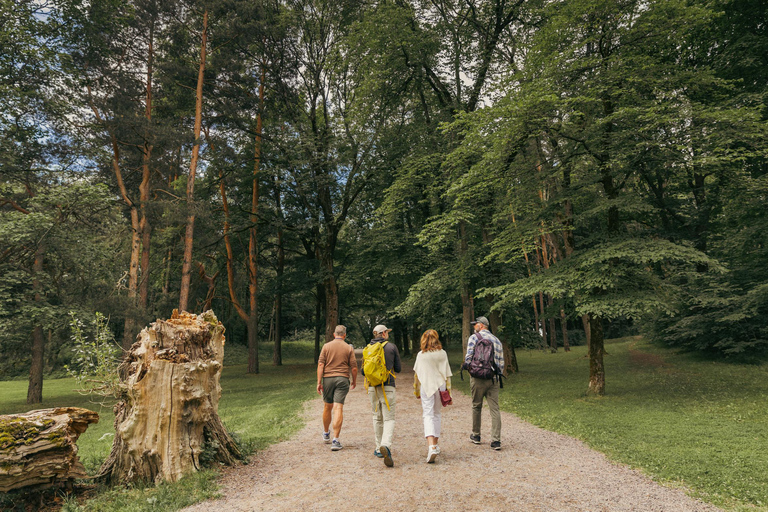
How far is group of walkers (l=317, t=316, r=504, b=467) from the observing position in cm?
623

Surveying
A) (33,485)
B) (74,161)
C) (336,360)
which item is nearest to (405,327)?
(74,161)

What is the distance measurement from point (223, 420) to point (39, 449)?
6777 mm

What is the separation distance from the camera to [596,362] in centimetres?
1196

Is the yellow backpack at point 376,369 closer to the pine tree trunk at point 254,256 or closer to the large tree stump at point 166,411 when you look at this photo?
the large tree stump at point 166,411

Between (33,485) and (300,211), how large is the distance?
22006 mm

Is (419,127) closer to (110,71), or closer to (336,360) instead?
(110,71)

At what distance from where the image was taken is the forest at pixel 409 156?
10891 millimetres

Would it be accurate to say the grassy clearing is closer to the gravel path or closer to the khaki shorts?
the gravel path

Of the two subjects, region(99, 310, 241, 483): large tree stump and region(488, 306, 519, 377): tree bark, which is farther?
region(488, 306, 519, 377): tree bark

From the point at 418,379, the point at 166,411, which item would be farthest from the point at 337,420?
the point at 166,411

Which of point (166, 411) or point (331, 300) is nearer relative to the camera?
point (166, 411)

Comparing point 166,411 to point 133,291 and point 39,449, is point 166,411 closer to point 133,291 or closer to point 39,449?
point 39,449

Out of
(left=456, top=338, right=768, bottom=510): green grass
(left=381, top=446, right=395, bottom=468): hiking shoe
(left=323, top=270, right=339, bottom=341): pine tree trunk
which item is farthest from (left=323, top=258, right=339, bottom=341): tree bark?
(left=381, top=446, right=395, bottom=468): hiking shoe

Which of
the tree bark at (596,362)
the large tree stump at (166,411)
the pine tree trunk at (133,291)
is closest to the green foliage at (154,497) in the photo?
the large tree stump at (166,411)
